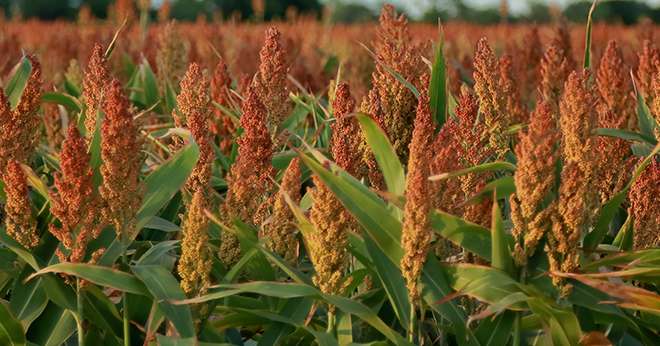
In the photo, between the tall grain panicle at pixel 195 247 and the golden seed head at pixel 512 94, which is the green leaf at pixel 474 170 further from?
the golden seed head at pixel 512 94

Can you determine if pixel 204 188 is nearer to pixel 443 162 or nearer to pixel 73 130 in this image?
pixel 73 130

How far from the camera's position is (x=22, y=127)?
7.08 feet

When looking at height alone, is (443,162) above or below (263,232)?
above

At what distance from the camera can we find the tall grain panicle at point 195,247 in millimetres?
1667

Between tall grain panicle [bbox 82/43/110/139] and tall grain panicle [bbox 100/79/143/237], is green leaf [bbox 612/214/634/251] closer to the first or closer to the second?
tall grain panicle [bbox 100/79/143/237]

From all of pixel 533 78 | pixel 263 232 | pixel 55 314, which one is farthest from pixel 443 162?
pixel 533 78

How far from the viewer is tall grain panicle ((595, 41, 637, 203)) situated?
7.09ft

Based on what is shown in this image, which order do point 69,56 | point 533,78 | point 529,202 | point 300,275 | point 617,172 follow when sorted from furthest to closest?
1. point 69,56
2. point 533,78
3. point 617,172
4. point 300,275
5. point 529,202

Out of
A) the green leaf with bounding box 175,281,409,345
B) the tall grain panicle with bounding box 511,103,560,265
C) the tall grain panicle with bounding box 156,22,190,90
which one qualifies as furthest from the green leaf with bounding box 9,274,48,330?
the tall grain panicle with bounding box 156,22,190,90

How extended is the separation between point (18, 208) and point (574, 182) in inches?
37.4

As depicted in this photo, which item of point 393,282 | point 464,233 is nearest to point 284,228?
point 393,282

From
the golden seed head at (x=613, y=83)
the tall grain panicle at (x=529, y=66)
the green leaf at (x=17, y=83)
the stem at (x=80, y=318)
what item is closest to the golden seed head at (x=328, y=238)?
the stem at (x=80, y=318)

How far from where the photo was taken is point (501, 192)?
1966mm

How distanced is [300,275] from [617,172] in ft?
2.79
